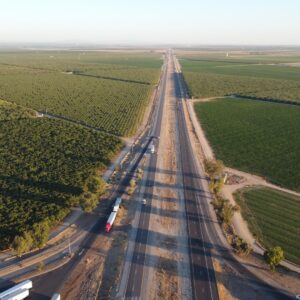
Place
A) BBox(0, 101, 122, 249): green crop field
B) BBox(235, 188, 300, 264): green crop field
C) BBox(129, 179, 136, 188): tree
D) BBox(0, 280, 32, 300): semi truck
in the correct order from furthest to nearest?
BBox(129, 179, 136, 188): tree → BBox(0, 101, 122, 249): green crop field → BBox(235, 188, 300, 264): green crop field → BBox(0, 280, 32, 300): semi truck

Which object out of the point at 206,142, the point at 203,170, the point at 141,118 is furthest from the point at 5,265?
the point at 141,118

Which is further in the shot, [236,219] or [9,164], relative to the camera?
[9,164]

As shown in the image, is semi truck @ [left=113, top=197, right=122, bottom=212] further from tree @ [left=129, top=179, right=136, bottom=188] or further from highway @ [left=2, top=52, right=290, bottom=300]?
tree @ [left=129, top=179, right=136, bottom=188]

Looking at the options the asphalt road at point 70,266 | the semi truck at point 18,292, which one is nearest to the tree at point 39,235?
the asphalt road at point 70,266

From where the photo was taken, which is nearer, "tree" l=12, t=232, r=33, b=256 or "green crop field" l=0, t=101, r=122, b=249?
"tree" l=12, t=232, r=33, b=256

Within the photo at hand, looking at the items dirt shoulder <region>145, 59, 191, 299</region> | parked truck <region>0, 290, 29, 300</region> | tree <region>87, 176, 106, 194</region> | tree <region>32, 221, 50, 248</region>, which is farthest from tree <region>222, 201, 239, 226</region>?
parked truck <region>0, 290, 29, 300</region>

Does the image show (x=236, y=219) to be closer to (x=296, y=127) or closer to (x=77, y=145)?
(x=77, y=145)

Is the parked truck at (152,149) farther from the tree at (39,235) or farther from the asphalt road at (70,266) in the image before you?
the tree at (39,235)
